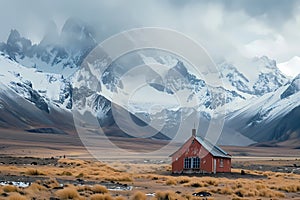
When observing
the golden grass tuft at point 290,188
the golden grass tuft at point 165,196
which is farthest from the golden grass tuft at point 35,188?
the golden grass tuft at point 290,188

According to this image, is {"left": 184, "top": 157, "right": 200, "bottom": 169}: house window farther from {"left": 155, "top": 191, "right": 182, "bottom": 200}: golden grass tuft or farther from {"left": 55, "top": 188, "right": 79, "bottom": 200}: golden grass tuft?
{"left": 55, "top": 188, "right": 79, "bottom": 200}: golden grass tuft

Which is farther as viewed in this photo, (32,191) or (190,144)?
(190,144)

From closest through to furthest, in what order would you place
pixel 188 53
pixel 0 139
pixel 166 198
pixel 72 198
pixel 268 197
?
pixel 72 198 < pixel 166 198 < pixel 268 197 < pixel 188 53 < pixel 0 139

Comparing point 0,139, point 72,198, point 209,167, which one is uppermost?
point 0,139

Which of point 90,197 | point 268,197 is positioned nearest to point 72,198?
point 90,197

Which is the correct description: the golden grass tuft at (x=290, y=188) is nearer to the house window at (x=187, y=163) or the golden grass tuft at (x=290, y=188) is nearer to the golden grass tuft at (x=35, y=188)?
the golden grass tuft at (x=35, y=188)

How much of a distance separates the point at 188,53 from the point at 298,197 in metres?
72.6

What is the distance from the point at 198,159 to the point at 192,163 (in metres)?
1.03

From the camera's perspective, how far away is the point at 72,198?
28.8m

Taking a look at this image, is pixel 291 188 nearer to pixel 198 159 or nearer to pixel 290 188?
pixel 290 188

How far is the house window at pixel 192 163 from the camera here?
6762cm

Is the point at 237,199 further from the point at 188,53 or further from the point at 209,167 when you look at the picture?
the point at 188,53

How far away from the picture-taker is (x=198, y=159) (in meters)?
67.4

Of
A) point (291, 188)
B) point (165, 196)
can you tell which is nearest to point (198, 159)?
point (291, 188)
